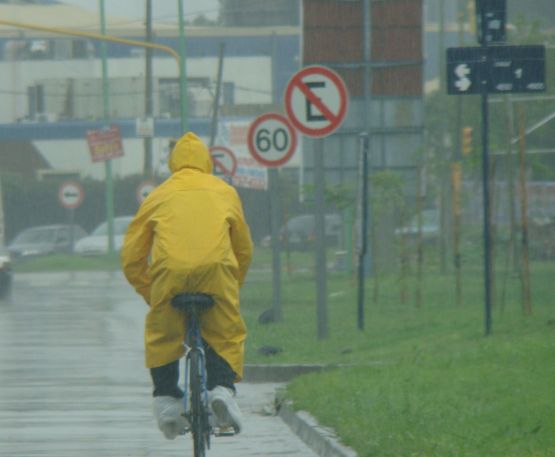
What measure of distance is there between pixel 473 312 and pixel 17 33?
6898 cm

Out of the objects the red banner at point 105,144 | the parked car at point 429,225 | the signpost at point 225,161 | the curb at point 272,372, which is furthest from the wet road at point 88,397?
the red banner at point 105,144

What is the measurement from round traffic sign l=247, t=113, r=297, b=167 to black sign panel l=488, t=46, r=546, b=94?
5.89 m

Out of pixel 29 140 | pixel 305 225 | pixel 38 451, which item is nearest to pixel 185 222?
pixel 38 451

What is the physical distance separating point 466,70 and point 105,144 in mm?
36032

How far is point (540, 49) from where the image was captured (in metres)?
15.4

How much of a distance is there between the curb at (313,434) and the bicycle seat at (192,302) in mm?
1606

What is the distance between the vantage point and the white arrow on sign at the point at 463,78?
15602 millimetres

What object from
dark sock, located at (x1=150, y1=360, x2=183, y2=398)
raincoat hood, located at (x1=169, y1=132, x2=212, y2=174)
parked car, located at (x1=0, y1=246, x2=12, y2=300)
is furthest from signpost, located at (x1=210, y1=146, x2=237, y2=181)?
dark sock, located at (x1=150, y1=360, x2=183, y2=398)

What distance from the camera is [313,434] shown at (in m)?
11.2

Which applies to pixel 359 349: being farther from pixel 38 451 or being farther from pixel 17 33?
pixel 17 33

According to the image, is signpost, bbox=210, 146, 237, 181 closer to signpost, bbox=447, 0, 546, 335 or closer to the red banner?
signpost, bbox=447, 0, 546, 335

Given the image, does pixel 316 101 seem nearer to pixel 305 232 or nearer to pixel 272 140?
pixel 272 140

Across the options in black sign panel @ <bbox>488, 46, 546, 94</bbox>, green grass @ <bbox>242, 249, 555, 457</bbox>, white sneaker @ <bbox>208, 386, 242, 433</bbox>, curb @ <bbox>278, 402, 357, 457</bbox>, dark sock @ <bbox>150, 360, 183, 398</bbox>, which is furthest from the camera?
black sign panel @ <bbox>488, 46, 546, 94</bbox>

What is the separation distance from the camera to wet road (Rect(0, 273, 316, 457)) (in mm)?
11281
